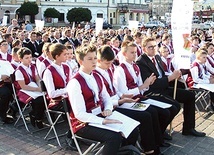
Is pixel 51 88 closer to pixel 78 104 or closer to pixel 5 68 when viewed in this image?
pixel 78 104

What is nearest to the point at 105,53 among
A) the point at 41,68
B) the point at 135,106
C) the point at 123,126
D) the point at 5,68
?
the point at 135,106

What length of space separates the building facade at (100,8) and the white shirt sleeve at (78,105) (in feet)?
202

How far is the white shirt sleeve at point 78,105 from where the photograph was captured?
166 inches

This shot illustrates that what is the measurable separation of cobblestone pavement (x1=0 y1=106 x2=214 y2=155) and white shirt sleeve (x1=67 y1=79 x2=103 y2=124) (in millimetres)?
1224

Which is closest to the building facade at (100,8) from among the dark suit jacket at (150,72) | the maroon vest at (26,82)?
the maroon vest at (26,82)

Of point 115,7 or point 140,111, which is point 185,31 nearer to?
point 140,111

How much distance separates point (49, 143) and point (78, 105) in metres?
1.74

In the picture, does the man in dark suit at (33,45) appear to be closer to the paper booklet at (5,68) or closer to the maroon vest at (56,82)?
the paper booklet at (5,68)

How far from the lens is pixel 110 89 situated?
525 cm

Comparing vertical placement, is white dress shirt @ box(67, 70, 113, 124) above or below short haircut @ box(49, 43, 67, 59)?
below

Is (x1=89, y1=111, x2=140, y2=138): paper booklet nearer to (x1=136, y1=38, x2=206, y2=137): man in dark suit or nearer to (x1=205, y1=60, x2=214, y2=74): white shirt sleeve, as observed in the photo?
(x1=136, y1=38, x2=206, y2=137): man in dark suit

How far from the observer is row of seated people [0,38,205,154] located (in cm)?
426

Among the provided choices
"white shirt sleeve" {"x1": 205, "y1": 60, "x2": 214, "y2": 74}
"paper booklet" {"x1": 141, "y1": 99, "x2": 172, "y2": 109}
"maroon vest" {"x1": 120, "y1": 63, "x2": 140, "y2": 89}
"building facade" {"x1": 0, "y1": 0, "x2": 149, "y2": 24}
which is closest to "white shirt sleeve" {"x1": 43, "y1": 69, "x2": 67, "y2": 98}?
"maroon vest" {"x1": 120, "y1": 63, "x2": 140, "y2": 89}

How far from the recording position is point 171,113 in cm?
559
